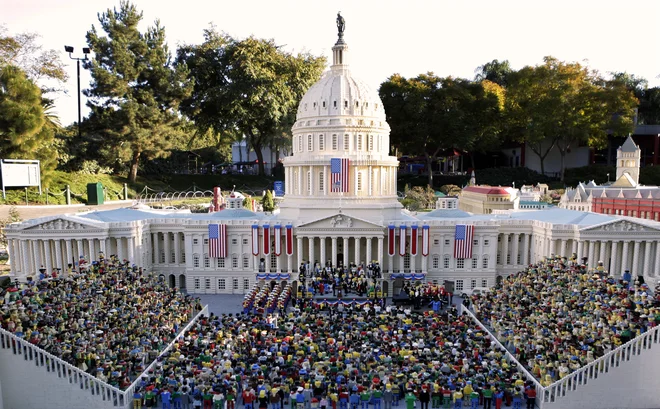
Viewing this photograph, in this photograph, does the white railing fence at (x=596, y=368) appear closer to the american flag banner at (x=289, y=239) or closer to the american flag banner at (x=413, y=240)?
the american flag banner at (x=413, y=240)

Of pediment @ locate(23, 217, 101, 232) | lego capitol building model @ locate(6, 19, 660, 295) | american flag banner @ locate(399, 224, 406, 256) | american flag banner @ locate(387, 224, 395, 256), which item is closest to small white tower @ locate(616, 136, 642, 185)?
lego capitol building model @ locate(6, 19, 660, 295)

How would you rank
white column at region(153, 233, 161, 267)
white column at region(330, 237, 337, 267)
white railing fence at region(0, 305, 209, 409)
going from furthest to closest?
white column at region(153, 233, 161, 267) → white column at region(330, 237, 337, 267) → white railing fence at region(0, 305, 209, 409)

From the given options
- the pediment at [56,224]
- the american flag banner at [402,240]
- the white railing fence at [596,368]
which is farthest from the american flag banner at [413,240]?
the pediment at [56,224]

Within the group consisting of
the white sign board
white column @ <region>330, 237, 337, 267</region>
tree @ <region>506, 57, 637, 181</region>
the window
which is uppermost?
tree @ <region>506, 57, 637, 181</region>

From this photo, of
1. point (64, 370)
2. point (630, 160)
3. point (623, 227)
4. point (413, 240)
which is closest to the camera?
point (64, 370)

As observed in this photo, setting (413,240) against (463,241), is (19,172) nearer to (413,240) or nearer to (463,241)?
(413,240)

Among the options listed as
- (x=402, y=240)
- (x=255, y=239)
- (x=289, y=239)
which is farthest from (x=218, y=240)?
(x=402, y=240)

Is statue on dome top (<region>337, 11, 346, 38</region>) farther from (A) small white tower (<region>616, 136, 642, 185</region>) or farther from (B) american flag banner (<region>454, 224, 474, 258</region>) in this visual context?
(A) small white tower (<region>616, 136, 642, 185</region>)
